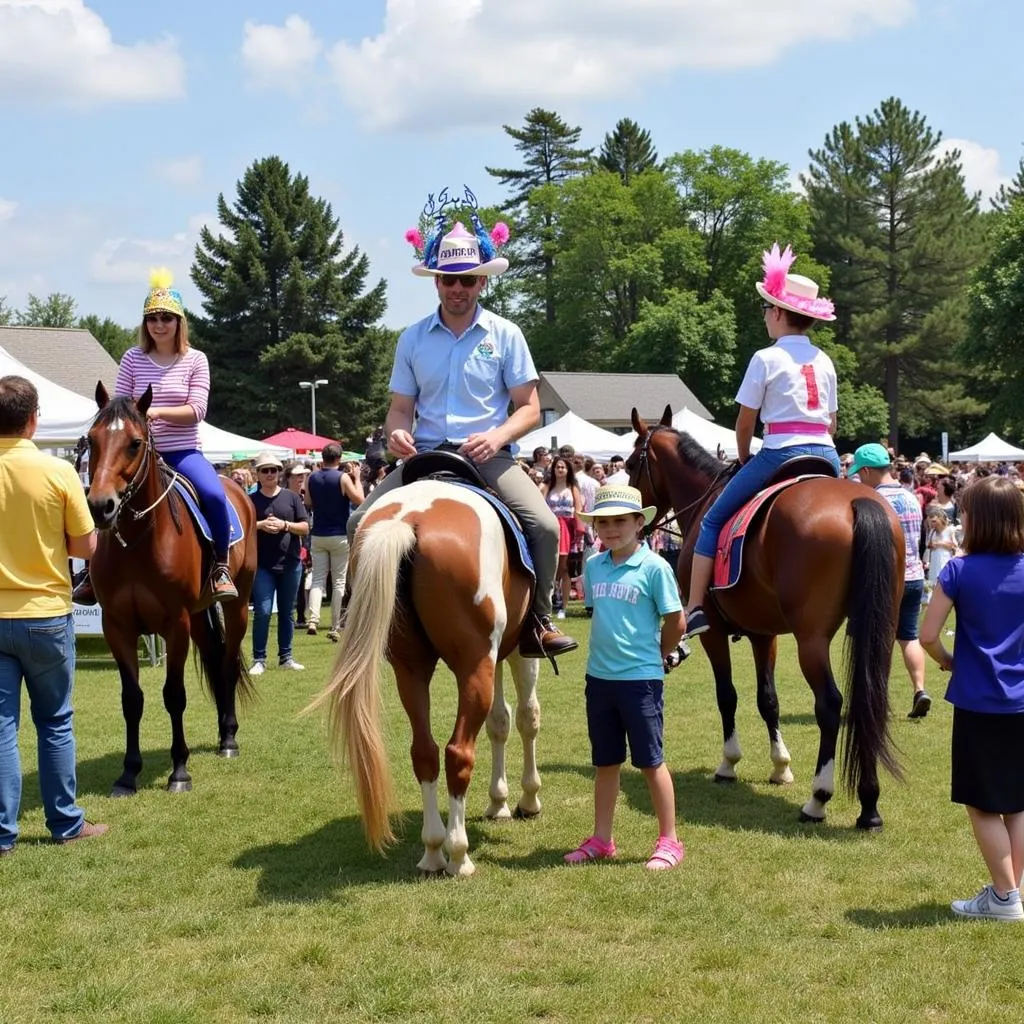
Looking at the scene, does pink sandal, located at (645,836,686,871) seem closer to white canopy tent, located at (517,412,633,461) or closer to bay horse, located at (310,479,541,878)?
bay horse, located at (310,479,541,878)

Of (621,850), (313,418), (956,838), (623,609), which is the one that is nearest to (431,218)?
(623,609)

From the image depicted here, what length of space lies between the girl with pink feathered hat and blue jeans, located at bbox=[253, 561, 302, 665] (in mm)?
6865

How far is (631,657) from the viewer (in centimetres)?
567

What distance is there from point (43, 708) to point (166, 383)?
251cm

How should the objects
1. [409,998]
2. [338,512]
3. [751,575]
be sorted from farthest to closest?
1. [338,512]
2. [751,575]
3. [409,998]

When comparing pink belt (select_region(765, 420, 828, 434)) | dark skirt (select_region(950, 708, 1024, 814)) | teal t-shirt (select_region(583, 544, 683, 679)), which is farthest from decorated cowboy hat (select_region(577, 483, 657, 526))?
dark skirt (select_region(950, 708, 1024, 814))

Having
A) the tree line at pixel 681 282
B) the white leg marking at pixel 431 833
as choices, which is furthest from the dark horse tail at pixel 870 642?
the tree line at pixel 681 282

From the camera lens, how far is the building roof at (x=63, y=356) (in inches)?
1635

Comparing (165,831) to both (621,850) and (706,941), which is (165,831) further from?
(706,941)

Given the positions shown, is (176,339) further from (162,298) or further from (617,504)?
(617,504)

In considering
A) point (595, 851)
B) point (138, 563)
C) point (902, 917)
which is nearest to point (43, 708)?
point (138, 563)

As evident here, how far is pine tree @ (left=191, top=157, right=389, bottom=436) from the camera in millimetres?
58594

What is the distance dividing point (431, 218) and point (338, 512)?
9.63m

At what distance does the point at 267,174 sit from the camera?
203 feet
